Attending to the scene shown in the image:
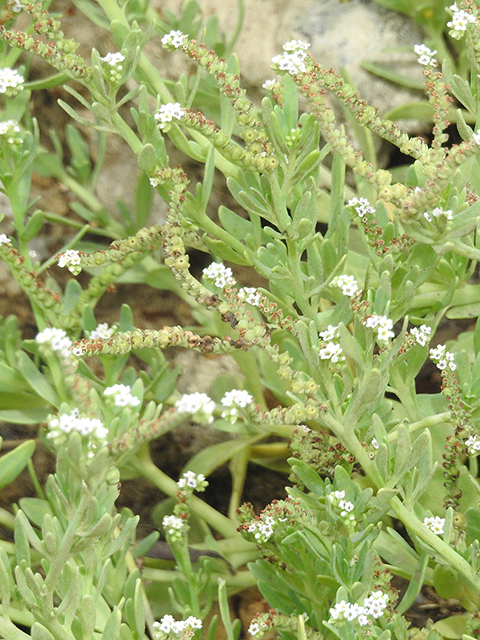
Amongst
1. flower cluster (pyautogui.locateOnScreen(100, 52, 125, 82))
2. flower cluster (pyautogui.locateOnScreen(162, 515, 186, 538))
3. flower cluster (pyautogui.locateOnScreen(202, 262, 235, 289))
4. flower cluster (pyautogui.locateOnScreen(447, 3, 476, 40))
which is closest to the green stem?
flower cluster (pyautogui.locateOnScreen(162, 515, 186, 538))

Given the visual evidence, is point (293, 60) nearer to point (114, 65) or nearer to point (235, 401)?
point (114, 65)

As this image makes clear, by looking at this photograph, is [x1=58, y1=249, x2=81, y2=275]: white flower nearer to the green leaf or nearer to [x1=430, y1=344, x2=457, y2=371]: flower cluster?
the green leaf

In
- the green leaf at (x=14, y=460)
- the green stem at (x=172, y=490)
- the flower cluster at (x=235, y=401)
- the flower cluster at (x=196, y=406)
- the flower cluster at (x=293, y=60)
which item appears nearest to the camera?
the flower cluster at (x=196, y=406)

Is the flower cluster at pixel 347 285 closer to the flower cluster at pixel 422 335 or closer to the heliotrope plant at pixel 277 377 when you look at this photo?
the heliotrope plant at pixel 277 377

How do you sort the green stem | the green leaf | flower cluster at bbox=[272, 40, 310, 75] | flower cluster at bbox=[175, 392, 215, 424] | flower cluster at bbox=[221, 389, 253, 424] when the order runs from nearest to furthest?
flower cluster at bbox=[175, 392, 215, 424] < flower cluster at bbox=[221, 389, 253, 424] < flower cluster at bbox=[272, 40, 310, 75] < the green leaf < the green stem

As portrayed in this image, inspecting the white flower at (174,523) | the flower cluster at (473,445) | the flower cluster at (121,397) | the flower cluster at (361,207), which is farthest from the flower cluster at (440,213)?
the white flower at (174,523)

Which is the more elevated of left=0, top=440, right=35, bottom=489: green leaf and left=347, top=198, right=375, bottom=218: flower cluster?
left=347, top=198, right=375, bottom=218: flower cluster

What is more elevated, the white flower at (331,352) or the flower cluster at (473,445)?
the white flower at (331,352)

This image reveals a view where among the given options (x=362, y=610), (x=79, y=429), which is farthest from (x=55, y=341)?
(x=362, y=610)
